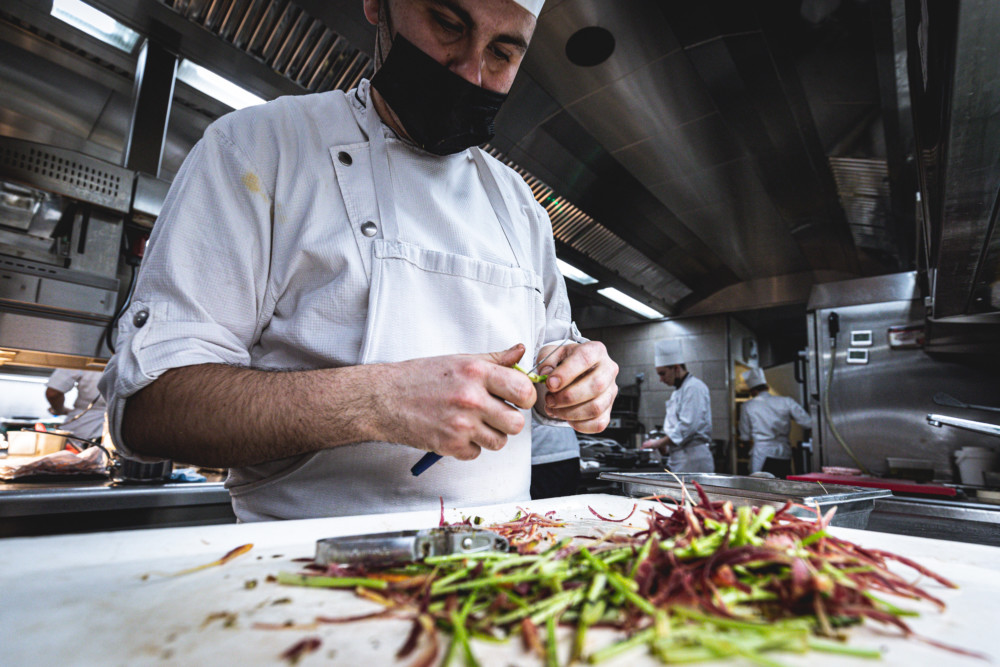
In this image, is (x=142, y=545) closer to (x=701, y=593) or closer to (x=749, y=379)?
(x=701, y=593)

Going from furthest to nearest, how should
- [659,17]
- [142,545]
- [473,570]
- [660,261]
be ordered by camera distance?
[660,261]
[659,17]
[142,545]
[473,570]

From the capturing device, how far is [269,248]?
3.30 feet

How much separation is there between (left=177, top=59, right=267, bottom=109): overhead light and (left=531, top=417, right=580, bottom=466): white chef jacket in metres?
2.34

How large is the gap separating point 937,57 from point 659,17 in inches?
78.3

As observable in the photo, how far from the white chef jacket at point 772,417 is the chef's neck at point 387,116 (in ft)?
22.9

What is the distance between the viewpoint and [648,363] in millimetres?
7840

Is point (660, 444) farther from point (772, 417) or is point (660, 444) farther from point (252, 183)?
point (252, 183)

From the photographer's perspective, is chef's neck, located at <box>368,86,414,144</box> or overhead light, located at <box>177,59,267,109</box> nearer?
chef's neck, located at <box>368,86,414,144</box>

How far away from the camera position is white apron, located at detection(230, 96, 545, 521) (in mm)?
979

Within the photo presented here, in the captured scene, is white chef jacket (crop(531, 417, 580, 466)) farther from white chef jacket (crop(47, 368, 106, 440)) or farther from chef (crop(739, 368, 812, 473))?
chef (crop(739, 368, 812, 473))

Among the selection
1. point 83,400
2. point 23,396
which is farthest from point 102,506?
point 23,396

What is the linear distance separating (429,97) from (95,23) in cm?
247

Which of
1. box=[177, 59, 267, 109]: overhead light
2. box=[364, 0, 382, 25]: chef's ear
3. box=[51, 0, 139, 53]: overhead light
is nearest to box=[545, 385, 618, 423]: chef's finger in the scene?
box=[364, 0, 382, 25]: chef's ear

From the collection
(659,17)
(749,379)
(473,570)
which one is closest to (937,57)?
(473,570)
